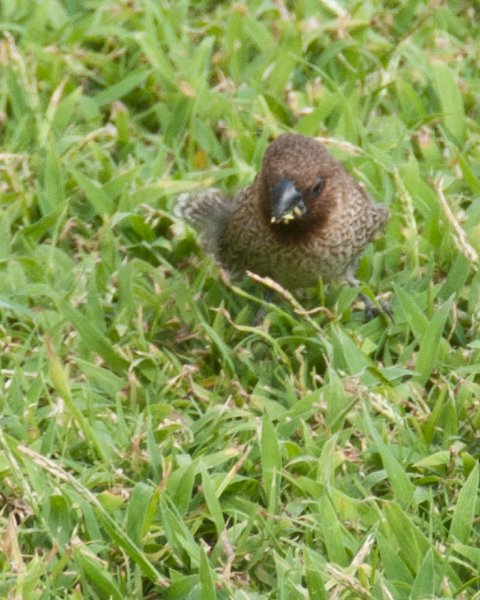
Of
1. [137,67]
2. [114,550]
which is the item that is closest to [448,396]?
[114,550]

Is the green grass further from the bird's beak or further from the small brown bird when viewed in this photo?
the bird's beak

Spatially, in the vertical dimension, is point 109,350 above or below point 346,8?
below

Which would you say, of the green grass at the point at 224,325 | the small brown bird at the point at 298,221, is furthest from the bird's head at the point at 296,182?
the green grass at the point at 224,325

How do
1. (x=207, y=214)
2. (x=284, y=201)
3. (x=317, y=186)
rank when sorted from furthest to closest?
(x=207, y=214), (x=317, y=186), (x=284, y=201)

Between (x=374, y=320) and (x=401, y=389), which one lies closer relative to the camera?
(x=401, y=389)

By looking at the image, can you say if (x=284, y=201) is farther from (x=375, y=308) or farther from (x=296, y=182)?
(x=375, y=308)

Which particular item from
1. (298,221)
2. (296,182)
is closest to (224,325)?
(298,221)

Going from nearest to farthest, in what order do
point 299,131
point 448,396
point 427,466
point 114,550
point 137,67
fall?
point 114,550, point 427,466, point 448,396, point 299,131, point 137,67

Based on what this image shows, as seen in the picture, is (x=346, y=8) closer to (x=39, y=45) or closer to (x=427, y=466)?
(x=39, y=45)
